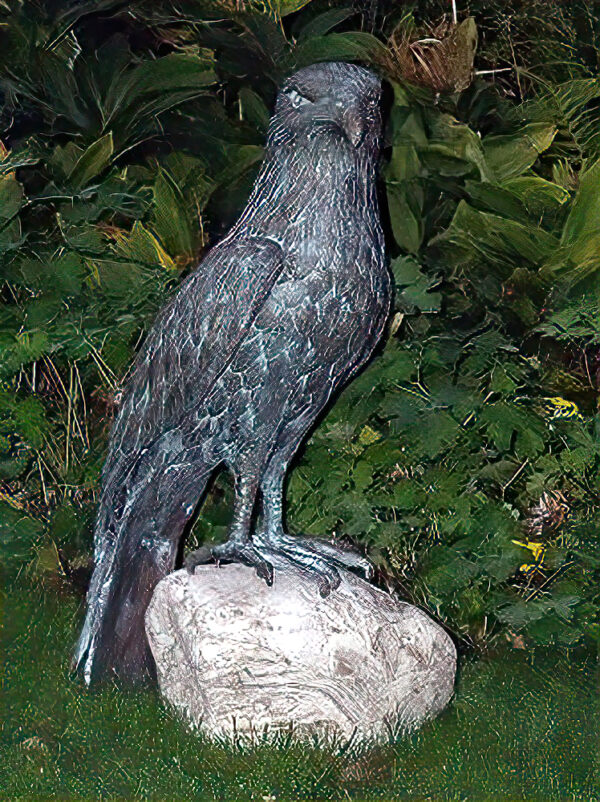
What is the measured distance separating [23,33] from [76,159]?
1.48ft

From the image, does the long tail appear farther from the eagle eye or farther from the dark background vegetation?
the eagle eye

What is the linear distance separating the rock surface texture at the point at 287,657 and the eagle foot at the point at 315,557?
29 mm

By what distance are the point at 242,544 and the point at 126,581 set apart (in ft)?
1.27

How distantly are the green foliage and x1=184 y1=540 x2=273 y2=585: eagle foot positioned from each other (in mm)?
612

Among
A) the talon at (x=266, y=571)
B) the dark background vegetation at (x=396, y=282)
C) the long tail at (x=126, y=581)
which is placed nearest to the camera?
the talon at (x=266, y=571)

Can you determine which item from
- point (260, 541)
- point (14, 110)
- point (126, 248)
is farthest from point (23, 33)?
point (260, 541)

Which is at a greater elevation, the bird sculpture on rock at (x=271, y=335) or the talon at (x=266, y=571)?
the bird sculpture on rock at (x=271, y=335)

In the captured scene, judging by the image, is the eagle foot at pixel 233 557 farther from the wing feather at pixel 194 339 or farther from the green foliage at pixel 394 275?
the green foliage at pixel 394 275

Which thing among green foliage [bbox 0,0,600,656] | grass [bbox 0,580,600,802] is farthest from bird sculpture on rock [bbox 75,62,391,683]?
green foliage [bbox 0,0,600,656]

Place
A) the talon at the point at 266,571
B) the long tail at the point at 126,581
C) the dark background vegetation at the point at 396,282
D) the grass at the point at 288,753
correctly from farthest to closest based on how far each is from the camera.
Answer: the dark background vegetation at the point at 396,282 → the long tail at the point at 126,581 → the talon at the point at 266,571 → the grass at the point at 288,753

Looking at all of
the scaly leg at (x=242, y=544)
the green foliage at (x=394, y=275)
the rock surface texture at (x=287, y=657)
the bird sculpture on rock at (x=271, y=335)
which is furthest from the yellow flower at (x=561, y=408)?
the scaly leg at (x=242, y=544)

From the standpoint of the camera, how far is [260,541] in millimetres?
2705

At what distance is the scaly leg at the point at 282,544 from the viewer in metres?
2.64

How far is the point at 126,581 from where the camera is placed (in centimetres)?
278
